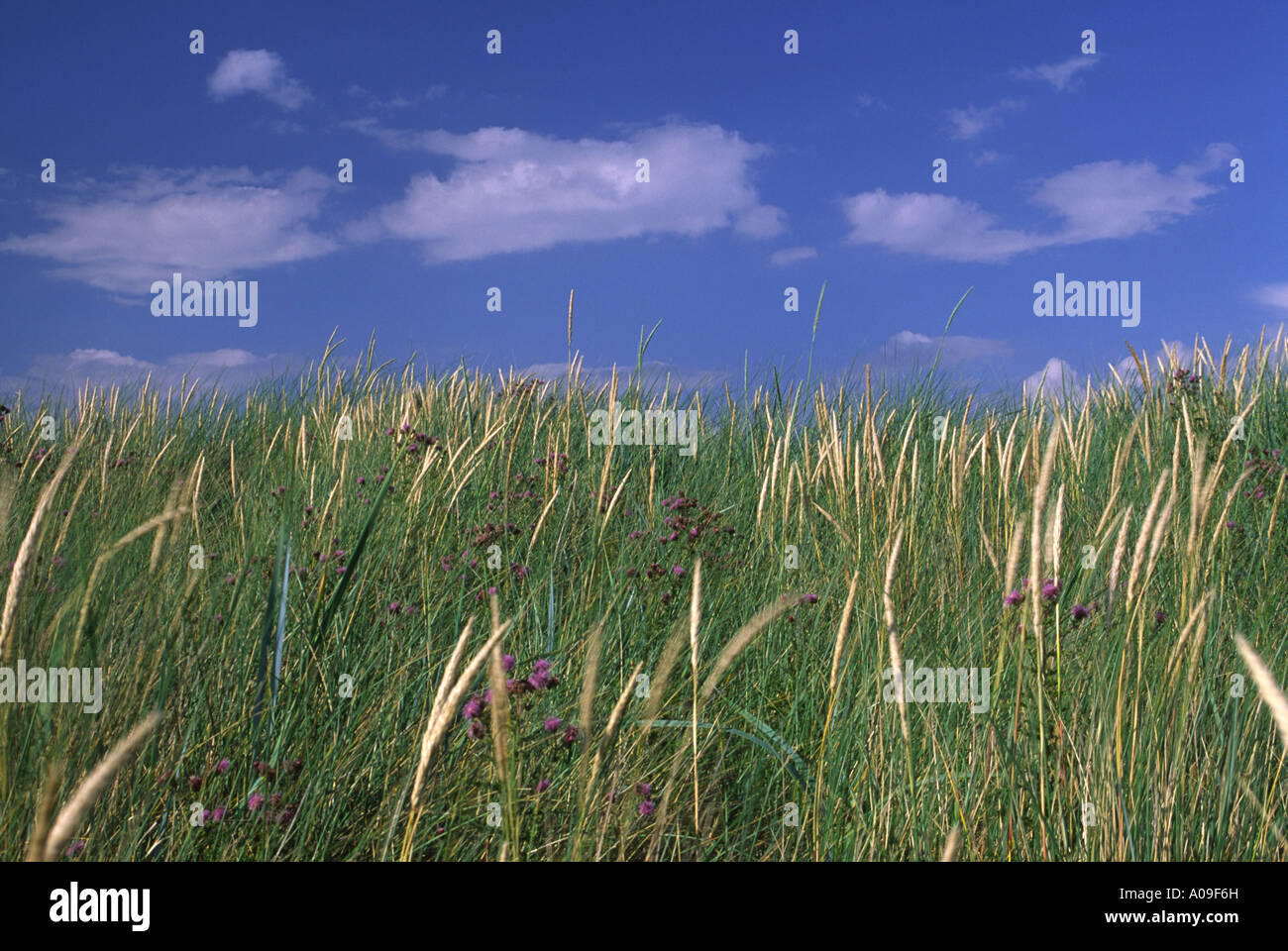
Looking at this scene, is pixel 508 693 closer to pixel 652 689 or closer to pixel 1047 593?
pixel 652 689

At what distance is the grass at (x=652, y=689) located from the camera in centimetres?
142

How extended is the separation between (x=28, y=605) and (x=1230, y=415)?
5.45 metres

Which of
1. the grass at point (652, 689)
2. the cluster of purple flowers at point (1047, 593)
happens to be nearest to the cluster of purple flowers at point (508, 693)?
the grass at point (652, 689)

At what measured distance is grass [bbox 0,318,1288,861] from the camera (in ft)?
4.66

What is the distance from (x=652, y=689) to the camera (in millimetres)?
1091

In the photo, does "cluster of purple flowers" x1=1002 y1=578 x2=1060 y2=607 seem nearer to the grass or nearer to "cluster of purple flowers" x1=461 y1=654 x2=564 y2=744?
the grass

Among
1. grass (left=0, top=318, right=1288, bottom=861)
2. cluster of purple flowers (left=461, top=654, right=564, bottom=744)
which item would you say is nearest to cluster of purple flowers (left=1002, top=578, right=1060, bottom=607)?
grass (left=0, top=318, right=1288, bottom=861)

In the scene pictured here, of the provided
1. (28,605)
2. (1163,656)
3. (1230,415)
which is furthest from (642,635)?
(1230,415)

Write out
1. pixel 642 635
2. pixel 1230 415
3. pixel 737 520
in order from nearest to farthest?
pixel 642 635, pixel 737 520, pixel 1230 415

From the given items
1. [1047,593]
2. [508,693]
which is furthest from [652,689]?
[1047,593]

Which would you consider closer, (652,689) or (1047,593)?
(652,689)
